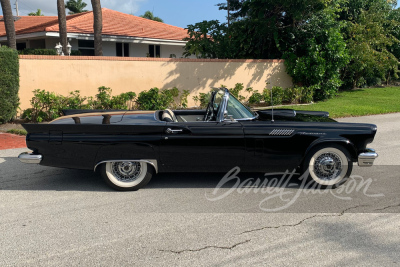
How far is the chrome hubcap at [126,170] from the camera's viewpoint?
17.3 ft

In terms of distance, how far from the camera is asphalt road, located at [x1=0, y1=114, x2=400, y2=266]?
3.53 m

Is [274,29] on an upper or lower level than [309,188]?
upper

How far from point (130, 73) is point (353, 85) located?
16299mm

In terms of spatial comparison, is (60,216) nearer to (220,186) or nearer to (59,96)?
(220,186)

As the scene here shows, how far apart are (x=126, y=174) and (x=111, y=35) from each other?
60.1ft

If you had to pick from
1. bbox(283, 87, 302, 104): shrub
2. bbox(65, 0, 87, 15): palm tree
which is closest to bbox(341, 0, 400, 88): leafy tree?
bbox(283, 87, 302, 104): shrub

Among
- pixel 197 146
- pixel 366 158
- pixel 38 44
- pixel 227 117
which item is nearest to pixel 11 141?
pixel 197 146

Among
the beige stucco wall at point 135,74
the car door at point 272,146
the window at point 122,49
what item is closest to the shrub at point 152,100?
the beige stucco wall at point 135,74

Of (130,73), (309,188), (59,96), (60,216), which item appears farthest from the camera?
(130,73)

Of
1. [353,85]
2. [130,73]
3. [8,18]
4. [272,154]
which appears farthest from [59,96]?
[353,85]

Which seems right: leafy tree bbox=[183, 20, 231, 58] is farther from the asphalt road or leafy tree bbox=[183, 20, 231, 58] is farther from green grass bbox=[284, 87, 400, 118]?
the asphalt road

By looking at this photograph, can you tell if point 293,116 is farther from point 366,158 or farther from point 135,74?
point 135,74

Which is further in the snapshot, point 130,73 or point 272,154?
point 130,73

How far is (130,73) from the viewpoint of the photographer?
45.0ft
